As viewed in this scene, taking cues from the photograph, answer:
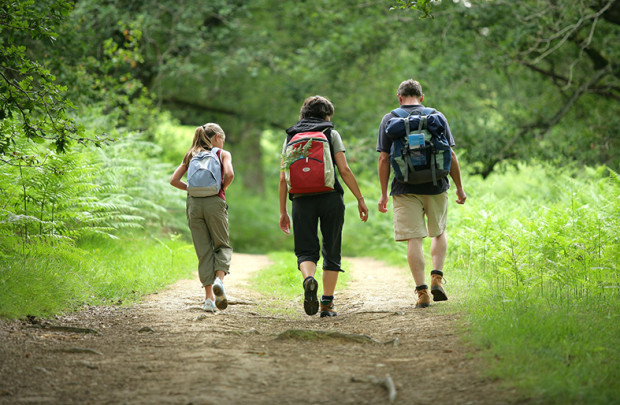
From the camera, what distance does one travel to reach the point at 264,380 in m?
3.76

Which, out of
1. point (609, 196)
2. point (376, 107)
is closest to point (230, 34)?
point (376, 107)

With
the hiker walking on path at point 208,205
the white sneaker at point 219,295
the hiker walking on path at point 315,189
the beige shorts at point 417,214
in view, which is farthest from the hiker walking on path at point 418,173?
the white sneaker at point 219,295

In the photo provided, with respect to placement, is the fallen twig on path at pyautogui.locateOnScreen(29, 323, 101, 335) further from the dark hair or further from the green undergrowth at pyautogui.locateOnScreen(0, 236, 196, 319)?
the dark hair

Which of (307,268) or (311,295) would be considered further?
(307,268)

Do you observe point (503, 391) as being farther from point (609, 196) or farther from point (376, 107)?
point (376, 107)

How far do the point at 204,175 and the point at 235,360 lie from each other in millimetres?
2424

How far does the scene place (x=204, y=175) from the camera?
6098 mm

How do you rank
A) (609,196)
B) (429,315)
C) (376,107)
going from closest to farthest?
(429,315)
(609,196)
(376,107)

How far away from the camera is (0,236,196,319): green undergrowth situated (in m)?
5.77

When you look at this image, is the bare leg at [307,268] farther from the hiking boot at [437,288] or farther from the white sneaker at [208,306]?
the hiking boot at [437,288]

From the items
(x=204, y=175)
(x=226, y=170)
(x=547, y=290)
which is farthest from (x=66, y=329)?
(x=547, y=290)

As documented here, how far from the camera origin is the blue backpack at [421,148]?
581 centimetres

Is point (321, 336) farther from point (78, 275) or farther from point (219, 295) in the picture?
point (78, 275)

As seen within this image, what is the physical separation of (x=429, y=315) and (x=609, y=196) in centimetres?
402
